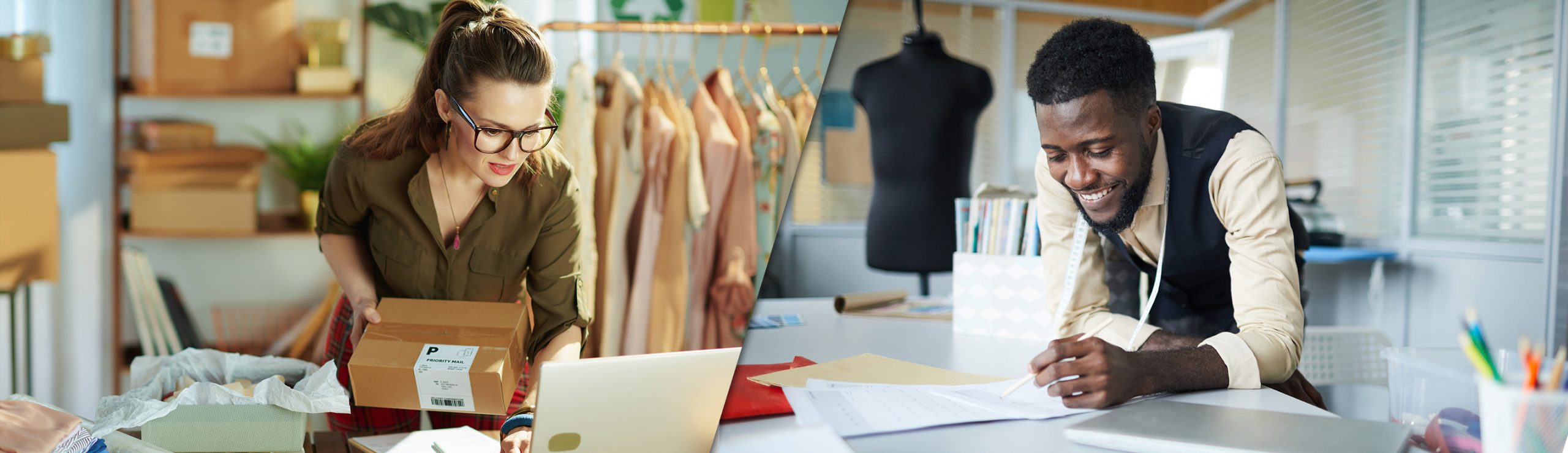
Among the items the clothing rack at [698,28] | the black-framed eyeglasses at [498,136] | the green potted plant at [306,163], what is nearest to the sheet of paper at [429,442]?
the black-framed eyeglasses at [498,136]

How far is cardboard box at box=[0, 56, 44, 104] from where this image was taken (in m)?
1.58

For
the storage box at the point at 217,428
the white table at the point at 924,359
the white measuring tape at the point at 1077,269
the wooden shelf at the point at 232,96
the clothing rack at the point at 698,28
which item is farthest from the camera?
the wooden shelf at the point at 232,96

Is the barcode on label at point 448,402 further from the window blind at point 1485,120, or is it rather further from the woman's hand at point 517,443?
the window blind at point 1485,120

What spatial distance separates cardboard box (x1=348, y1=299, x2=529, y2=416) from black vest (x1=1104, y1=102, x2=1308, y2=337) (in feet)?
1.59

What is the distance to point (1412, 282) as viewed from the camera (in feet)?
1.83

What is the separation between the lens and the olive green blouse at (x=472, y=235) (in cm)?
89

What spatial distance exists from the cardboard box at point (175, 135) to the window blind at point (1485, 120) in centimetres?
206

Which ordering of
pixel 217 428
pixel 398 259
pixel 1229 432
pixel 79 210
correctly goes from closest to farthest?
pixel 1229 432
pixel 217 428
pixel 398 259
pixel 79 210

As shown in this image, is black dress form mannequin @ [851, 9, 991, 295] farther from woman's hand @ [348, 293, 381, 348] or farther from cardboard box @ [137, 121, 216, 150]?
cardboard box @ [137, 121, 216, 150]

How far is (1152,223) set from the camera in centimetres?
56

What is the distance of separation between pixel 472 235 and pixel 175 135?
1.32 metres

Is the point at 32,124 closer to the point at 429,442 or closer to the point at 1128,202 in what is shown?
the point at 429,442

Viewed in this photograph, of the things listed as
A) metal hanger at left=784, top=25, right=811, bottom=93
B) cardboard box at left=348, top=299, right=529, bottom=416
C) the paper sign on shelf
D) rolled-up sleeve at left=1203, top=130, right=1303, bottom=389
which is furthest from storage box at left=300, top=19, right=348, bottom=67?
rolled-up sleeve at left=1203, top=130, right=1303, bottom=389

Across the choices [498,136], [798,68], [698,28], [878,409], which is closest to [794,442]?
[878,409]
